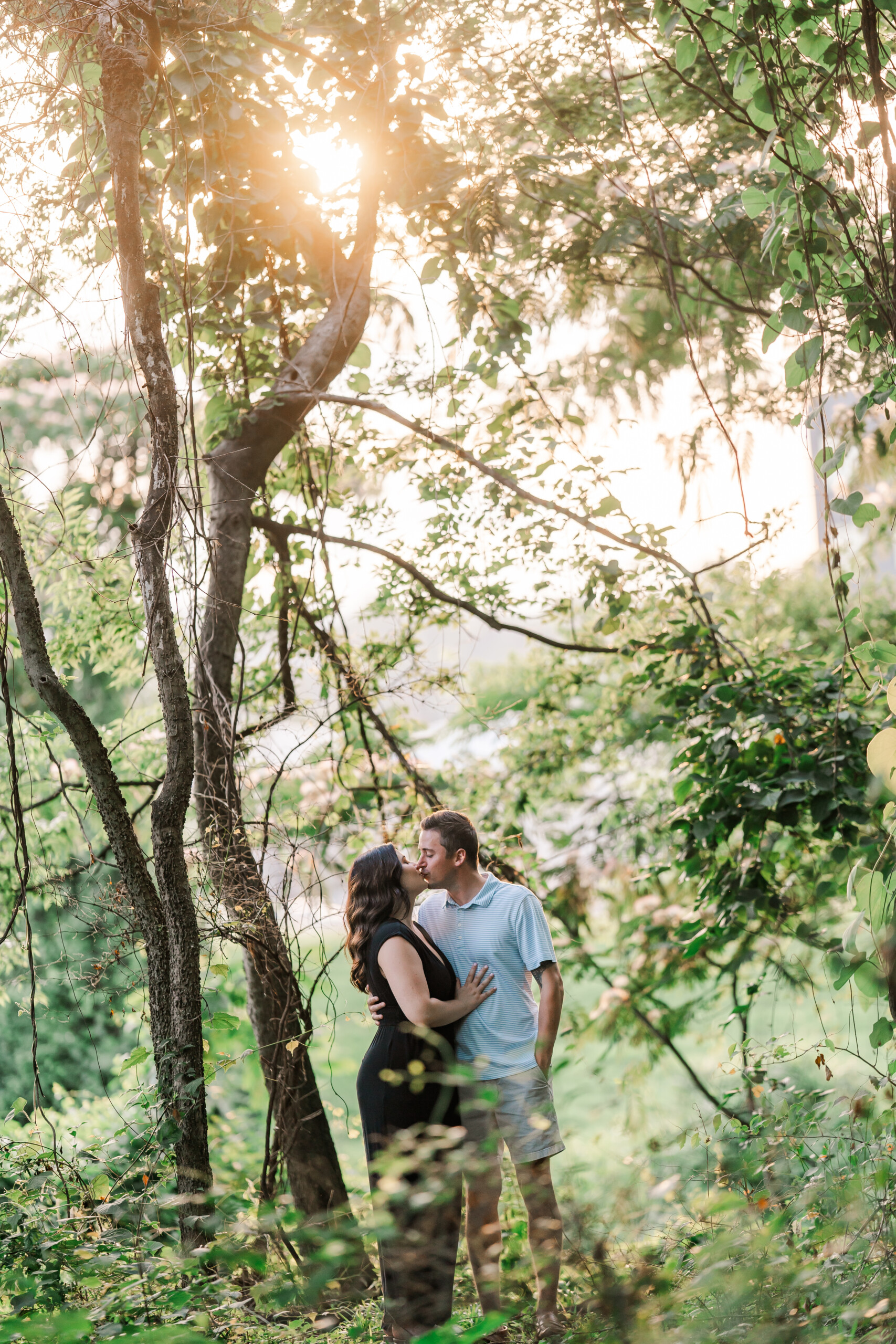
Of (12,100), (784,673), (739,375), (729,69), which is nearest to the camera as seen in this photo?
(729,69)

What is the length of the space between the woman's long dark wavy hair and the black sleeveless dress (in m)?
0.03

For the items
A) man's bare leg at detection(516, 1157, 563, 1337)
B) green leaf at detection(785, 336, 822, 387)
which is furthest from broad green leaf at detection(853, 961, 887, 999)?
green leaf at detection(785, 336, 822, 387)

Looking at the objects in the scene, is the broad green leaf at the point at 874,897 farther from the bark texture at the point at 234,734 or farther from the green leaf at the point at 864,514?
the bark texture at the point at 234,734

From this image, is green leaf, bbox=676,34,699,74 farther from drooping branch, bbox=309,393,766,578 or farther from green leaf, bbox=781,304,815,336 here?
drooping branch, bbox=309,393,766,578

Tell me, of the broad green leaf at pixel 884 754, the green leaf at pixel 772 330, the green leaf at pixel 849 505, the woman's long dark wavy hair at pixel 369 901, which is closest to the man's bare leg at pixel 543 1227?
the woman's long dark wavy hair at pixel 369 901

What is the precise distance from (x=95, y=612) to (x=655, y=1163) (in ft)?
9.91

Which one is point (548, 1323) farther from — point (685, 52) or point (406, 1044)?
point (685, 52)

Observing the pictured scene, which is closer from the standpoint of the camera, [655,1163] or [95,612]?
[655,1163]

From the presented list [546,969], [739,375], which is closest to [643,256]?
[739,375]

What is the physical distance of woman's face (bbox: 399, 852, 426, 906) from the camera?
2432 millimetres

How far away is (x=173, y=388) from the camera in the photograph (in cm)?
238

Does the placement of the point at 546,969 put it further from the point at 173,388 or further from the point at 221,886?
the point at 173,388

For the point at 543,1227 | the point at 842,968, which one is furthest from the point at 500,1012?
the point at 842,968

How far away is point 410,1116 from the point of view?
2.24 metres
